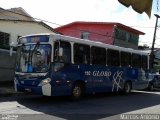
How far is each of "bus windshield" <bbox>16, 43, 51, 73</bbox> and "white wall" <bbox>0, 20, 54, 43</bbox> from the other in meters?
12.5

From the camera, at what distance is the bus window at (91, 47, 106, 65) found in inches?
629

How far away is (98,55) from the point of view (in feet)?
54.0

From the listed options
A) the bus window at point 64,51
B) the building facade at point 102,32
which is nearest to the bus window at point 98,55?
the bus window at point 64,51

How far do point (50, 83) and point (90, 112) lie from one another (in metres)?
2.42

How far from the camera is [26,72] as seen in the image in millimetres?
13930

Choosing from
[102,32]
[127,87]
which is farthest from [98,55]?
[102,32]

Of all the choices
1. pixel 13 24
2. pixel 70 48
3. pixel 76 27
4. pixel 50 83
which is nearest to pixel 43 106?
pixel 50 83

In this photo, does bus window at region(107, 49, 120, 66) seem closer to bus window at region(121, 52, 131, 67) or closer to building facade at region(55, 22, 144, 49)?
bus window at region(121, 52, 131, 67)

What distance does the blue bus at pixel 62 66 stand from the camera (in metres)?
13.4

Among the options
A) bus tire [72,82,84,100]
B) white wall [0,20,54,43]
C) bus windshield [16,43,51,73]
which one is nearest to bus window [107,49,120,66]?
bus tire [72,82,84,100]

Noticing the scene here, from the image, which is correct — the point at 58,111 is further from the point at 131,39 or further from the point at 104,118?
the point at 131,39

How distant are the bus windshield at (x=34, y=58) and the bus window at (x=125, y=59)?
6366mm

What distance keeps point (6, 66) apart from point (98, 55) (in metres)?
7.70

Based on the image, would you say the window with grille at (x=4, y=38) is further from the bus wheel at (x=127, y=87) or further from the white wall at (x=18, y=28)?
the bus wheel at (x=127, y=87)
